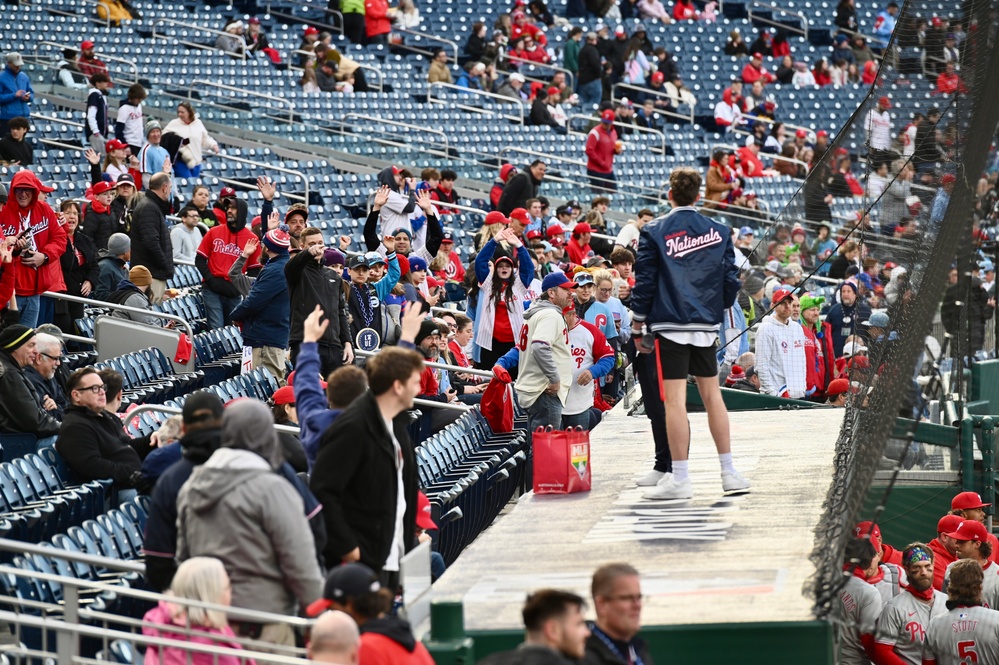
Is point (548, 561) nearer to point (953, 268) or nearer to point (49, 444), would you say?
point (953, 268)

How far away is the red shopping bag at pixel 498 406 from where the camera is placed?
11.6m

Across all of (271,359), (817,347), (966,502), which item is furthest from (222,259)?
(966,502)

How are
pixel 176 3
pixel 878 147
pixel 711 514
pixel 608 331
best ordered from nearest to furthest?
1. pixel 711 514
2. pixel 878 147
3. pixel 608 331
4. pixel 176 3

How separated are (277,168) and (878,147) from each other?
10.3m

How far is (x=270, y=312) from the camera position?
11328 millimetres

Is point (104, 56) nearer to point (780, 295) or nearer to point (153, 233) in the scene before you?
point (153, 233)

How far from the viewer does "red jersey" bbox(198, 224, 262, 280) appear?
13430mm

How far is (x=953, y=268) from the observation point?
7.46 m

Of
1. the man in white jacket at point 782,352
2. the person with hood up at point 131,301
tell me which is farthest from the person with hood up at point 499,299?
the person with hood up at point 131,301

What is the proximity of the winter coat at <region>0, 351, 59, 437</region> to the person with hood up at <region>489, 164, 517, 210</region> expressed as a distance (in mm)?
10738

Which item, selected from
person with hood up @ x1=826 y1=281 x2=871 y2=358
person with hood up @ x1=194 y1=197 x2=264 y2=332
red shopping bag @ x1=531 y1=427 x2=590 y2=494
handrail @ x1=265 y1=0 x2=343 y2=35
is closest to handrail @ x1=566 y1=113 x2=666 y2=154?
handrail @ x1=265 y1=0 x2=343 y2=35

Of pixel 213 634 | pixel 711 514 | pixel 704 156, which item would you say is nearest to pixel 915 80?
pixel 711 514

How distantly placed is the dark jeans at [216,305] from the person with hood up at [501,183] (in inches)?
240

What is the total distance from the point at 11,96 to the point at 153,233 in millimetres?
6247
